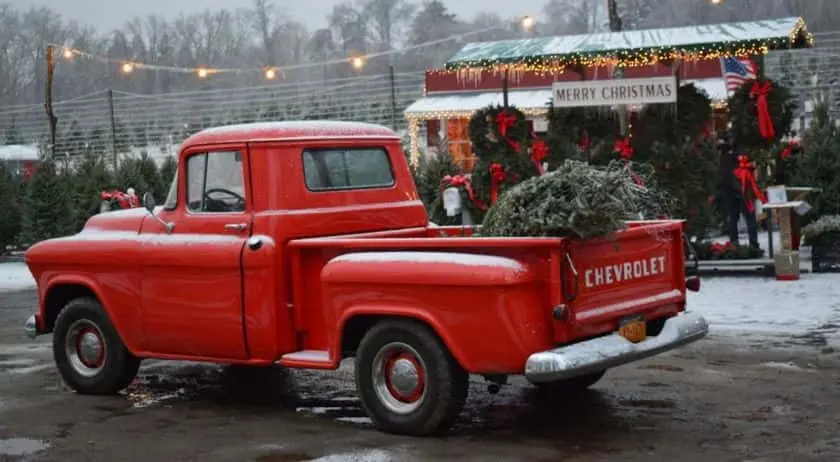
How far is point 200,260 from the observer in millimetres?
8508

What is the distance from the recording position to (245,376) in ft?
33.0

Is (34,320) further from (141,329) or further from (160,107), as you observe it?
(160,107)

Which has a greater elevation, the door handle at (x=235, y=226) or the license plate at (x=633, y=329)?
the door handle at (x=235, y=226)

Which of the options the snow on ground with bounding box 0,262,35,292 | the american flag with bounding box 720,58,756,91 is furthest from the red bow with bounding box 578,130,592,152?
the snow on ground with bounding box 0,262,35,292

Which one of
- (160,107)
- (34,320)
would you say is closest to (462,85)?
(160,107)

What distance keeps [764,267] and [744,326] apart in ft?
13.1

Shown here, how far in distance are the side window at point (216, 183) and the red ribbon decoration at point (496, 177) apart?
27.1 feet

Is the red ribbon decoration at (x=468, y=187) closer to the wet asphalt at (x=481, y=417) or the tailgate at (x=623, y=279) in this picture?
the wet asphalt at (x=481, y=417)

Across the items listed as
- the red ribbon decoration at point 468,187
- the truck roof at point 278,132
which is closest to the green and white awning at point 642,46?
the red ribbon decoration at point 468,187

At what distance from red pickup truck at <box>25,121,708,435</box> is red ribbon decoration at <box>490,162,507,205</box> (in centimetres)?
725

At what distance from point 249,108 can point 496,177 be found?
16.9 meters

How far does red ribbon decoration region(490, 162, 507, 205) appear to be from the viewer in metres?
16.8

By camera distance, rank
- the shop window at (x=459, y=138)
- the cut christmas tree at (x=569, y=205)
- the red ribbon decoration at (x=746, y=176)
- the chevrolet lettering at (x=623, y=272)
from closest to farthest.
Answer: the cut christmas tree at (x=569, y=205) → the chevrolet lettering at (x=623, y=272) → the red ribbon decoration at (x=746, y=176) → the shop window at (x=459, y=138)

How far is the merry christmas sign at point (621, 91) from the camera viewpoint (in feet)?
50.8
